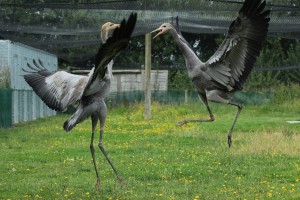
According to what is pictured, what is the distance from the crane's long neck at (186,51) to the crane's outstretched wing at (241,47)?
0.68 feet

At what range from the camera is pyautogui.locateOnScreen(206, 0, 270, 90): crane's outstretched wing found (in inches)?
358

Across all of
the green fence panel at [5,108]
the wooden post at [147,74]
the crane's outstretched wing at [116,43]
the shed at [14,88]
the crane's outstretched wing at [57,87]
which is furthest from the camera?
the wooden post at [147,74]

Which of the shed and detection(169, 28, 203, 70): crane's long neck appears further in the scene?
the shed

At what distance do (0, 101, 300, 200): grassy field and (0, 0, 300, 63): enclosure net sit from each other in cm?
269

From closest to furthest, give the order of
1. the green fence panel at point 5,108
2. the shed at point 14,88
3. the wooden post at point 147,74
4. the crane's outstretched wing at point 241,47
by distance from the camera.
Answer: the crane's outstretched wing at point 241,47, the green fence panel at point 5,108, the shed at point 14,88, the wooden post at point 147,74

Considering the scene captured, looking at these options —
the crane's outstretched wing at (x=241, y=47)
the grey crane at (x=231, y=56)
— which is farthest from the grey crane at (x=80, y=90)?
the crane's outstretched wing at (x=241, y=47)

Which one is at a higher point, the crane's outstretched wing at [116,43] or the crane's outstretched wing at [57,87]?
the crane's outstretched wing at [116,43]

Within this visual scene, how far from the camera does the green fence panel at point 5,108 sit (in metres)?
21.7

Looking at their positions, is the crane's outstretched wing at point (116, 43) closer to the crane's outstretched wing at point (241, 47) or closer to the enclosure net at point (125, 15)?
the crane's outstretched wing at point (241, 47)

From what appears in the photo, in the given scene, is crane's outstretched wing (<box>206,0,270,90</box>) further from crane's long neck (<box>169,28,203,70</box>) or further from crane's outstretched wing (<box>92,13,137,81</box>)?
crane's outstretched wing (<box>92,13,137,81</box>)

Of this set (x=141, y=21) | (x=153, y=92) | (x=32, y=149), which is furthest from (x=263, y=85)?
(x=32, y=149)

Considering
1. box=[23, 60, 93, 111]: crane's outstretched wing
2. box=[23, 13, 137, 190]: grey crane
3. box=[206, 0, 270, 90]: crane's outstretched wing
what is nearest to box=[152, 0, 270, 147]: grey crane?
box=[206, 0, 270, 90]: crane's outstretched wing

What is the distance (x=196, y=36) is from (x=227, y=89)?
3132 cm

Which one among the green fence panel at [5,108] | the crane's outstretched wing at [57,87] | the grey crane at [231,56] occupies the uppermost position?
the grey crane at [231,56]
